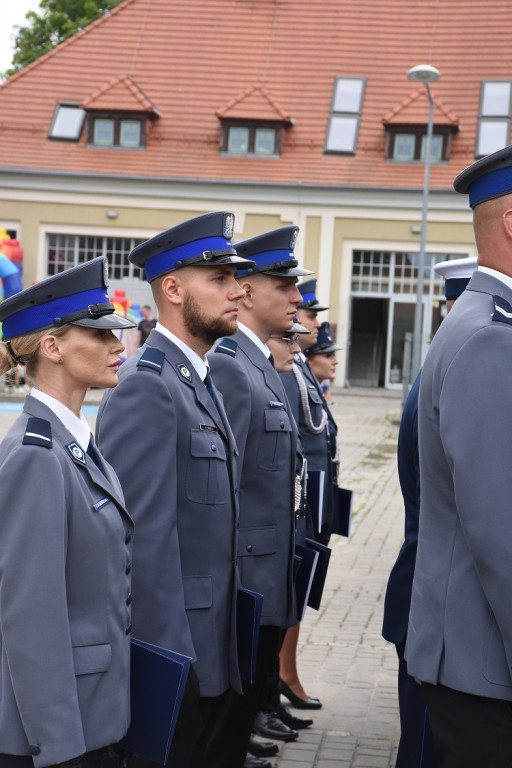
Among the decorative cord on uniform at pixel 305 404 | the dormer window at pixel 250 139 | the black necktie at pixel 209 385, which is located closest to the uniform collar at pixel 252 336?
the black necktie at pixel 209 385

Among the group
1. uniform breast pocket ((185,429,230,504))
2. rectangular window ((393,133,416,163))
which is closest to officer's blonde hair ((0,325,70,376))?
uniform breast pocket ((185,429,230,504))

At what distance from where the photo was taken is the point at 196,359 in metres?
3.91

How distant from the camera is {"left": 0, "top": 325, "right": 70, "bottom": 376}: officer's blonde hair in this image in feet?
9.96

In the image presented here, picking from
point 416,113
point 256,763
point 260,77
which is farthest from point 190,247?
point 260,77

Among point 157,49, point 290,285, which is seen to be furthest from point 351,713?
point 157,49

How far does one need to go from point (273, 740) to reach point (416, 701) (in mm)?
1596

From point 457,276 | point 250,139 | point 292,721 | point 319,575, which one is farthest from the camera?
point 250,139

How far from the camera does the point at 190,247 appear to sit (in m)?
3.90

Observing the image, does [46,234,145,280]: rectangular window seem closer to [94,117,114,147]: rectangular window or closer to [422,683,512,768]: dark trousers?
[94,117,114,147]: rectangular window

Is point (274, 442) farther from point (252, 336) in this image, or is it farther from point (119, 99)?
point (119, 99)

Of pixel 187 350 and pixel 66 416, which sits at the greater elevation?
pixel 187 350

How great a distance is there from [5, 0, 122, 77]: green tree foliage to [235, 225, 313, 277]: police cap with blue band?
1501 inches

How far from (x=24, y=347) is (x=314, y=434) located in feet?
10.4

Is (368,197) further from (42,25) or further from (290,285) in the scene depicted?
(290,285)
